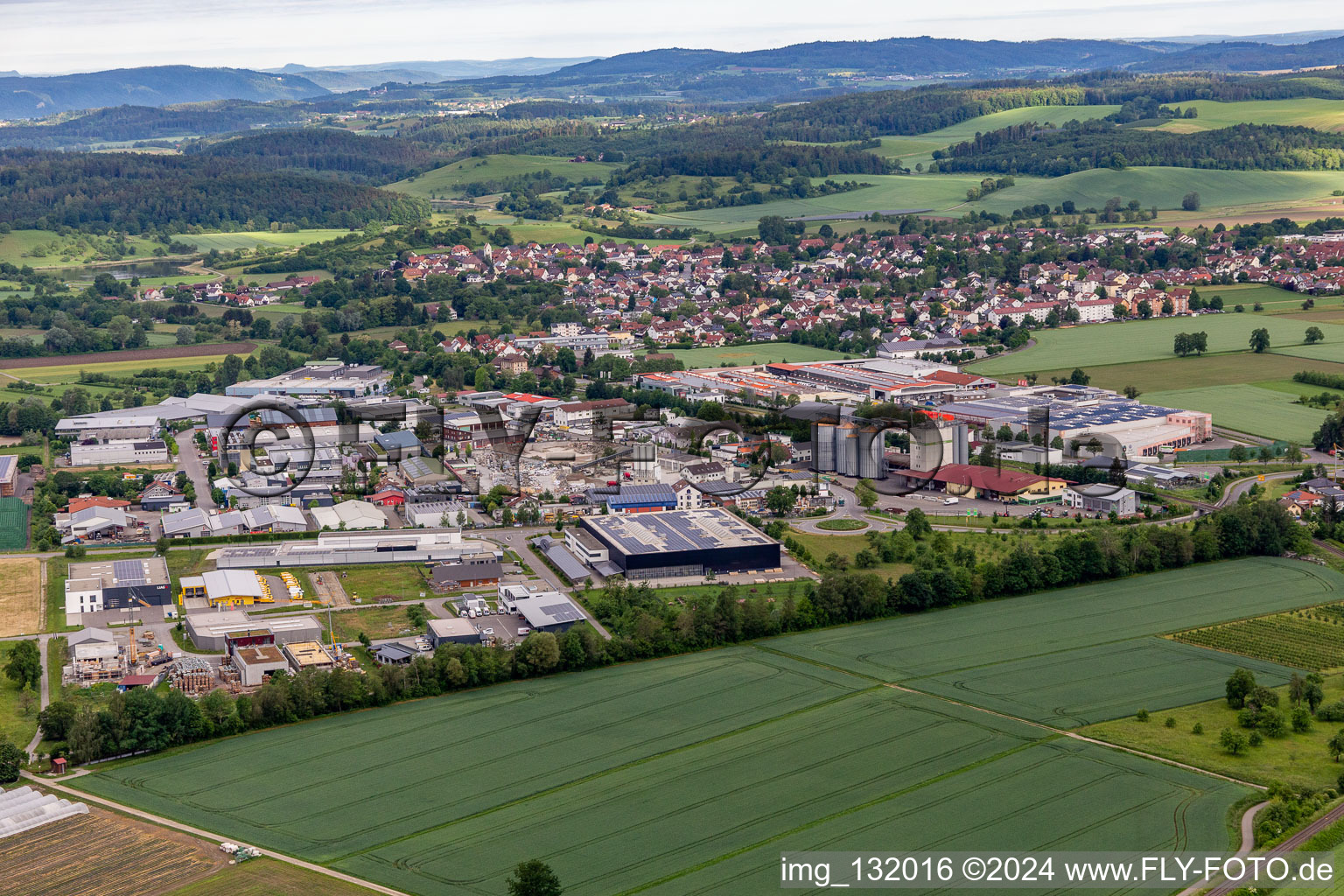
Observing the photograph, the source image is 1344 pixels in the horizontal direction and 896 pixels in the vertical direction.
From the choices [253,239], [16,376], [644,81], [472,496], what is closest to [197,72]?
[644,81]

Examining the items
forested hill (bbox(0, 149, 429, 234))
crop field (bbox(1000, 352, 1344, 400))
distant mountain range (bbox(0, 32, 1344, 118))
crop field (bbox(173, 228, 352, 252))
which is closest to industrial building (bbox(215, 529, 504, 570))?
crop field (bbox(1000, 352, 1344, 400))

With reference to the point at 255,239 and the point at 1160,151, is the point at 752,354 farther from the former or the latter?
the point at 1160,151

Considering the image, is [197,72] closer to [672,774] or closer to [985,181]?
[985,181]

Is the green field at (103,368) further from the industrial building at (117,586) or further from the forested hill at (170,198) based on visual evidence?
the forested hill at (170,198)

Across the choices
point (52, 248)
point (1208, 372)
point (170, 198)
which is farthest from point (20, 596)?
point (170, 198)

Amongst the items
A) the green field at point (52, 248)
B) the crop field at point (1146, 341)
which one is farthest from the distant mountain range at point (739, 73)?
the crop field at point (1146, 341)

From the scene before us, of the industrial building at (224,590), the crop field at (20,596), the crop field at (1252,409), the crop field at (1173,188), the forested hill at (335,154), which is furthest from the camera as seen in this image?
the forested hill at (335,154)
